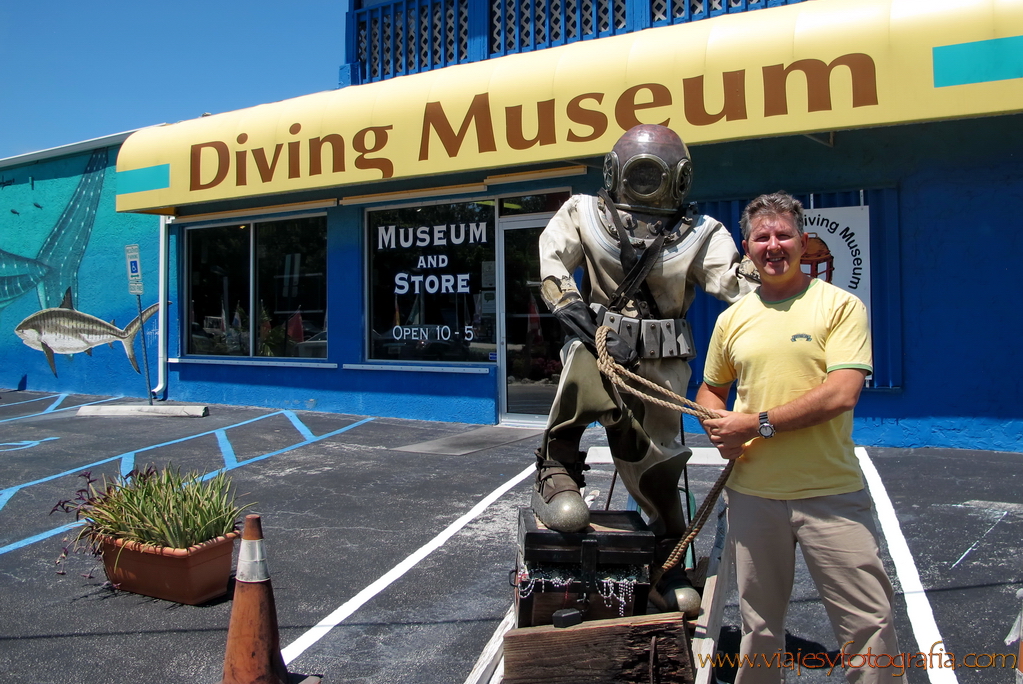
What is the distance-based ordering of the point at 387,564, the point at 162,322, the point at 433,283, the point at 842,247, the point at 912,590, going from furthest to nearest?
the point at 162,322
the point at 433,283
the point at 842,247
the point at 387,564
the point at 912,590

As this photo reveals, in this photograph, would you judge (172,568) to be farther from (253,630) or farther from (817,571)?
(817,571)

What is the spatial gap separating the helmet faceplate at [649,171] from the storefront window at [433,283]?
238 inches

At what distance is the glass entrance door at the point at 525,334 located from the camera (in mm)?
8945

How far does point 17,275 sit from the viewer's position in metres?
14.3

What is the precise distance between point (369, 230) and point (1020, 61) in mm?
7092

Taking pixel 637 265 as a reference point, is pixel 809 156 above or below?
Answer: above

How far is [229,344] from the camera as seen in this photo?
38.0 feet

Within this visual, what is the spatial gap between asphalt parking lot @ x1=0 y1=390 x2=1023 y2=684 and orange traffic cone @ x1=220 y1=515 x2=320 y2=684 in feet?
0.80

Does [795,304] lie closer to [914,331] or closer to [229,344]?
[914,331]

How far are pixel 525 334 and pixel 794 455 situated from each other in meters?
6.78

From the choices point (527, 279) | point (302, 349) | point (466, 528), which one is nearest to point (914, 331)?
point (527, 279)

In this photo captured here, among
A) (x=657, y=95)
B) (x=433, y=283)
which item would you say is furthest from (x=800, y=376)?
(x=433, y=283)

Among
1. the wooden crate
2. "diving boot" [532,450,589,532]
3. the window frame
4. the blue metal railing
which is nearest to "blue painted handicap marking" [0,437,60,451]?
the window frame

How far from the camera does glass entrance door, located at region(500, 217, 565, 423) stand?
8945mm
